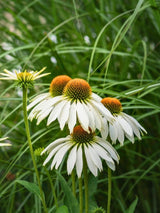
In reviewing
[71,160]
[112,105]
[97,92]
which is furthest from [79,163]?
[97,92]

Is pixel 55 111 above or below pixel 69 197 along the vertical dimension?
above

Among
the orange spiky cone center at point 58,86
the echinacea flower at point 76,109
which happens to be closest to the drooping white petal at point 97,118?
the echinacea flower at point 76,109

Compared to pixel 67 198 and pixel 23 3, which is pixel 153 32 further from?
pixel 67 198

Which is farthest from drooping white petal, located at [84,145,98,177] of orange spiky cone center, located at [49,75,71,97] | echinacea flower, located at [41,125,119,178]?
orange spiky cone center, located at [49,75,71,97]

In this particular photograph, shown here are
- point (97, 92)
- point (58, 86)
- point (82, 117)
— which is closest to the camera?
point (82, 117)

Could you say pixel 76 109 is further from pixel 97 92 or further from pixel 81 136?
pixel 97 92

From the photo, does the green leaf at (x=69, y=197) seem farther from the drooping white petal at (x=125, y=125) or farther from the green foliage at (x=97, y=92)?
the drooping white petal at (x=125, y=125)

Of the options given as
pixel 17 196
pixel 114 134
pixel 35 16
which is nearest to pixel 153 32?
pixel 35 16
